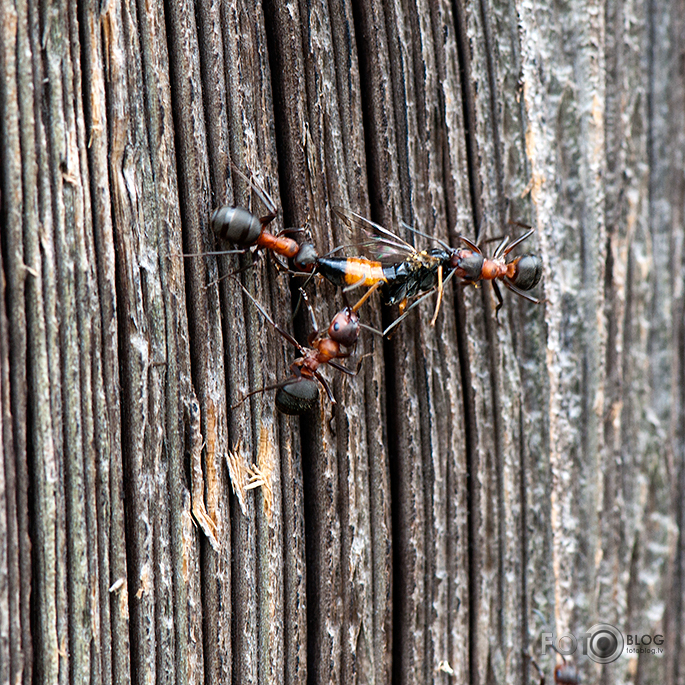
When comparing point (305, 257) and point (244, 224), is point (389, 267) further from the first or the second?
point (244, 224)

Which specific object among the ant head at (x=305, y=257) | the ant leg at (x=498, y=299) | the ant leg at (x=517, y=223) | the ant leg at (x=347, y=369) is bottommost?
the ant leg at (x=347, y=369)

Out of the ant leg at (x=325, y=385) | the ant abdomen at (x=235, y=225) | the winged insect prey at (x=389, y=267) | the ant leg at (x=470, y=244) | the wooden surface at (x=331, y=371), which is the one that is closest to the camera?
the wooden surface at (x=331, y=371)

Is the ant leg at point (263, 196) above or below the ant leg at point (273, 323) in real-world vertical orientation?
above

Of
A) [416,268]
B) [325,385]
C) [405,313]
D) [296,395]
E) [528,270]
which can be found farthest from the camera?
[528,270]

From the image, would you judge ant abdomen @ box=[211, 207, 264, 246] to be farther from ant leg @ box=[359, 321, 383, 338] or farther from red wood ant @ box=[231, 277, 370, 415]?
ant leg @ box=[359, 321, 383, 338]

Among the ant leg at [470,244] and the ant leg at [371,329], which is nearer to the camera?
the ant leg at [371,329]

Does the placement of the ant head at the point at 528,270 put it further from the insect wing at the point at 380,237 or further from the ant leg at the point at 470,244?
the insect wing at the point at 380,237

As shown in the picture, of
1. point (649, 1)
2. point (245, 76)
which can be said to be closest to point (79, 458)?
point (245, 76)

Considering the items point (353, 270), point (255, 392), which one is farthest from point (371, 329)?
point (255, 392)

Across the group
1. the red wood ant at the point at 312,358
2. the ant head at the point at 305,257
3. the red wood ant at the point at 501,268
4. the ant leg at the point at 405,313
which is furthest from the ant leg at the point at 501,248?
the ant head at the point at 305,257
